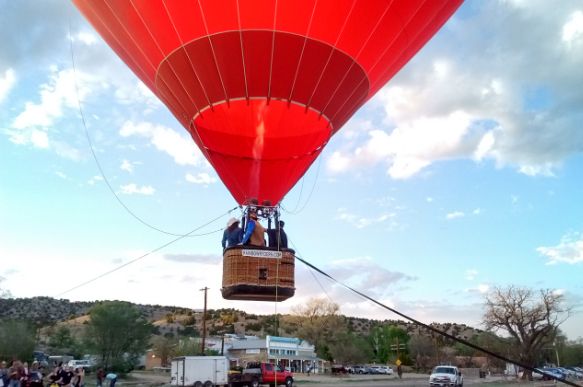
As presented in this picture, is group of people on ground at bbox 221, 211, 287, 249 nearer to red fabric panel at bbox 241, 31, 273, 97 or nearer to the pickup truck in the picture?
red fabric panel at bbox 241, 31, 273, 97

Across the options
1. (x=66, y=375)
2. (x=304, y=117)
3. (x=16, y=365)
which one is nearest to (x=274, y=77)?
(x=304, y=117)

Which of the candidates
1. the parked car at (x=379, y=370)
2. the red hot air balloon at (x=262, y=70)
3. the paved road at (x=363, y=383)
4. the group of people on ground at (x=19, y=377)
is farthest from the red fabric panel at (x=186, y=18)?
the parked car at (x=379, y=370)

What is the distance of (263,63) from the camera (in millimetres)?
8789

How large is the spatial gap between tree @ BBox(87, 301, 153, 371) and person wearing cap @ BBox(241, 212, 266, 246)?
130 feet

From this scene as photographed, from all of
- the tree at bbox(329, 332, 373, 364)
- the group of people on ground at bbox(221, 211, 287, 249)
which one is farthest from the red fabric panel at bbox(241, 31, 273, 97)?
the tree at bbox(329, 332, 373, 364)

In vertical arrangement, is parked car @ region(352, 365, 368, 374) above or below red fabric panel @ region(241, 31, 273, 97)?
below

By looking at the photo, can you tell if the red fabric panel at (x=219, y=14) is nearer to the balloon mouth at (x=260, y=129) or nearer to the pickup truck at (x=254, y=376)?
the balloon mouth at (x=260, y=129)

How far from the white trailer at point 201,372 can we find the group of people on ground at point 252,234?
19601mm

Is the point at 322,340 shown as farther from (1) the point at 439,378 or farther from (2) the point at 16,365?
(2) the point at 16,365

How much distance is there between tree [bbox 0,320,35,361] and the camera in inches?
1615

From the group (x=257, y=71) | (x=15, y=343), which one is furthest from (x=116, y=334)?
(x=257, y=71)

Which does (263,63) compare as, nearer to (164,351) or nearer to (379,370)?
(164,351)

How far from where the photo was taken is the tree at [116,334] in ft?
150

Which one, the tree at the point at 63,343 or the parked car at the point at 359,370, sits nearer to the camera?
the tree at the point at 63,343
